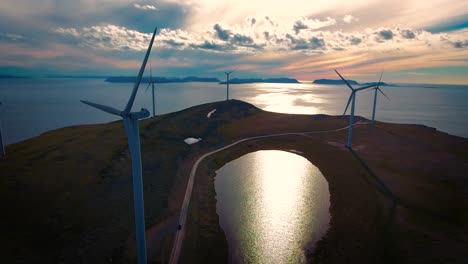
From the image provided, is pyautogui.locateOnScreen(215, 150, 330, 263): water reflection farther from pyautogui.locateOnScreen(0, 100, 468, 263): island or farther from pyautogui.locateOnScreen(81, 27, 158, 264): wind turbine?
pyautogui.locateOnScreen(81, 27, 158, 264): wind turbine

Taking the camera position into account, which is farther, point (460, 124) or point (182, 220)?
point (460, 124)

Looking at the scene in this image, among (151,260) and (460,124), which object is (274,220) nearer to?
(151,260)

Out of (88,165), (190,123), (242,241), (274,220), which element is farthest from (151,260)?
(190,123)

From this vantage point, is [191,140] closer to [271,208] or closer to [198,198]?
[198,198]

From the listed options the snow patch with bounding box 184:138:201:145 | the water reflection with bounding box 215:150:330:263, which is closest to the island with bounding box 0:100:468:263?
the water reflection with bounding box 215:150:330:263

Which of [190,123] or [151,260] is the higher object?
[190,123]

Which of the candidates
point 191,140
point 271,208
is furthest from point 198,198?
point 191,140

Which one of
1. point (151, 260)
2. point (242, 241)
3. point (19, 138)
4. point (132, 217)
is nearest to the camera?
point (151, 260)
